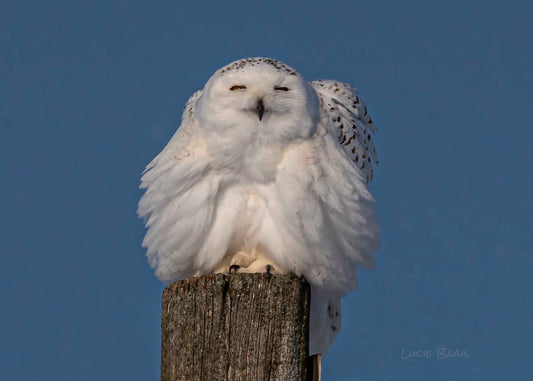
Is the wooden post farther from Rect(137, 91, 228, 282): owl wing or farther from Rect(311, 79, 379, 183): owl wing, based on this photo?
Rect(311, 79, 379, 183): owl wing

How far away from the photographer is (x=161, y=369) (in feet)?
16.6

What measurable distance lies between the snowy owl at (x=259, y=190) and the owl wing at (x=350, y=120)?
6 centimetres

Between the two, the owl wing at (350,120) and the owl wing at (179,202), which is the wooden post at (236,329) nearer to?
the owl wing at (179,202)

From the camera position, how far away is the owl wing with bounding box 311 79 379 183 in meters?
7.26

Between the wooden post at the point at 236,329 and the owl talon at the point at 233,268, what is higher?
the owl talon at the point at 233,268

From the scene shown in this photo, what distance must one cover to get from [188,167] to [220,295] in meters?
1.89

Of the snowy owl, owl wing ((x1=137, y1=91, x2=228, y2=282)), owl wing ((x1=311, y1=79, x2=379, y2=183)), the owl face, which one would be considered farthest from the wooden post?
owl wing ((x1=311, y1=79, x2=379, y2=183))

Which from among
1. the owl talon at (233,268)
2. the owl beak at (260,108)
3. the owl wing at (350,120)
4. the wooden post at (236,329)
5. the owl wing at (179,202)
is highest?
the owl wing at (350,120)

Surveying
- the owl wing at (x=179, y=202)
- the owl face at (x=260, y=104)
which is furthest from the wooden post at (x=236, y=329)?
the owl face at (x=260, y=104)

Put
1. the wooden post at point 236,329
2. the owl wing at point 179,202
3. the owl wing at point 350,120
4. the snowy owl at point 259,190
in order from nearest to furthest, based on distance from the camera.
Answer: the wooden post at point 236,329 → the snowy owl at point 259,190 → the owl wing at point 179,202 → the owl wing at point 350,120

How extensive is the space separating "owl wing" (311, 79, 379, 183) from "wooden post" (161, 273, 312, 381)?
2.27 metres

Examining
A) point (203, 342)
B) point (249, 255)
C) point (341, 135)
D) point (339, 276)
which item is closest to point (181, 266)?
point (249, 255)

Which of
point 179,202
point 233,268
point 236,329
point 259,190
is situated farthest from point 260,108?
point 236,329

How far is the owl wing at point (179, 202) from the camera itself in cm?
682
